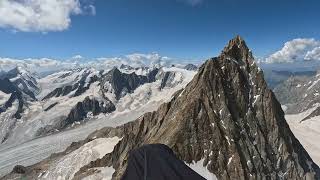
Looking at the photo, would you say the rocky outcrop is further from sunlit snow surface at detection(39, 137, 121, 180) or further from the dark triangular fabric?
the dark triangular fabric

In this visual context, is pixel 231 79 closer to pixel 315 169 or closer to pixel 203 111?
pixel 203 111

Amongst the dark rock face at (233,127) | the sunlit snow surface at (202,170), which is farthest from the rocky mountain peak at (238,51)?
the sunlit snow surface at (202,170)

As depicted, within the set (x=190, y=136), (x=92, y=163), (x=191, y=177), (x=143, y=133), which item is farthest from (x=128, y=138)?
(x=191, y=177)

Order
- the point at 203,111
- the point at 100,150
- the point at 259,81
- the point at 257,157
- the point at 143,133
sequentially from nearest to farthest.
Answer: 1. the point at 257,157
2. the point at 203,111
3. the point at 259,81
4. the point at 143,133
5. the point at 100,150

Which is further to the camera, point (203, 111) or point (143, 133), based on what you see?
point (143, 133)

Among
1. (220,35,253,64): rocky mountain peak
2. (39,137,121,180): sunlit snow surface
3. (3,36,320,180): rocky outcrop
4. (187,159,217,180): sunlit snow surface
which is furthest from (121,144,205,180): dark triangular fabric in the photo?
(39,137,121,180): sunlit snow surface

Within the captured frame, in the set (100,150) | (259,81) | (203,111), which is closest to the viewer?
(203,111)
